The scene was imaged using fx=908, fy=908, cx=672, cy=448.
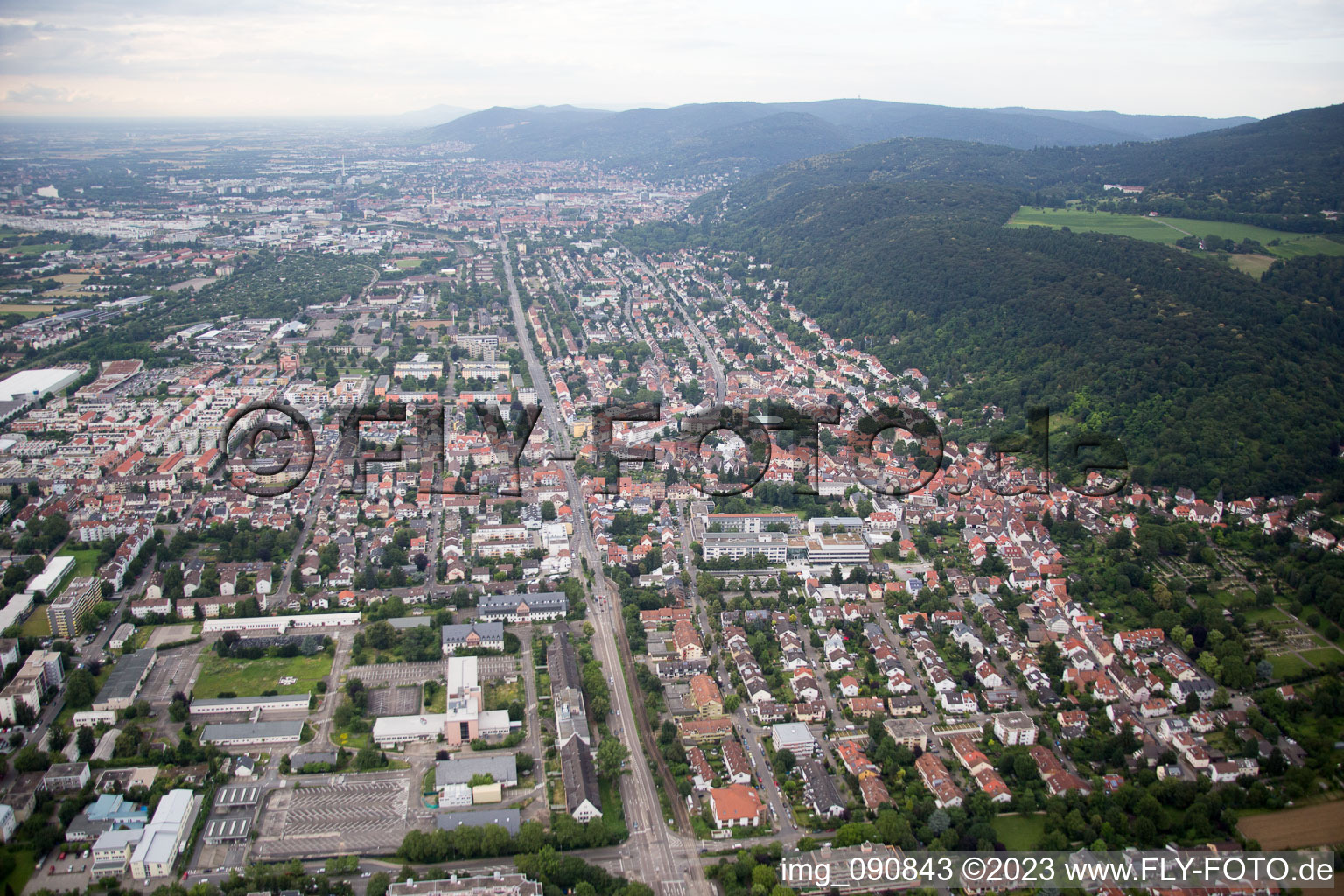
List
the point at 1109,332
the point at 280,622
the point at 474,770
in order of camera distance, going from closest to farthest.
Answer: the point at 474,770 → the point at 280,622 → the point at 1109,332

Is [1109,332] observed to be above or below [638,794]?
above

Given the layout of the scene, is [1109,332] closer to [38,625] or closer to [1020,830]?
[1020,830]

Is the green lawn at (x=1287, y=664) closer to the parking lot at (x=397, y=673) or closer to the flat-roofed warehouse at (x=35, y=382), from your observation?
the parking lot at (x=397, y=673)

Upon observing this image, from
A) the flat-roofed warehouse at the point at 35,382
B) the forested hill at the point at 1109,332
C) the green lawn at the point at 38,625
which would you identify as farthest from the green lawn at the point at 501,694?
the flat-roofed warehouse at the point at 35,382

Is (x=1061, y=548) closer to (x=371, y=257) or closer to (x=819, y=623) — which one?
(x=819, y=623)

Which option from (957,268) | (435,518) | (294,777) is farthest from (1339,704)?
(957,268)

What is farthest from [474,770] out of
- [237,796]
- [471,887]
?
[237,796]

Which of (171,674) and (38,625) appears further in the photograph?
(38,625)

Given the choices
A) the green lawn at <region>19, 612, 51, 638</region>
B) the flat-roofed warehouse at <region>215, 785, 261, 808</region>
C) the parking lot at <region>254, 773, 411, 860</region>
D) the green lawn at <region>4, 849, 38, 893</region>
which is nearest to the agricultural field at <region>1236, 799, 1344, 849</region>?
the parking lot at <region>254, 773, 411, 860</region>
